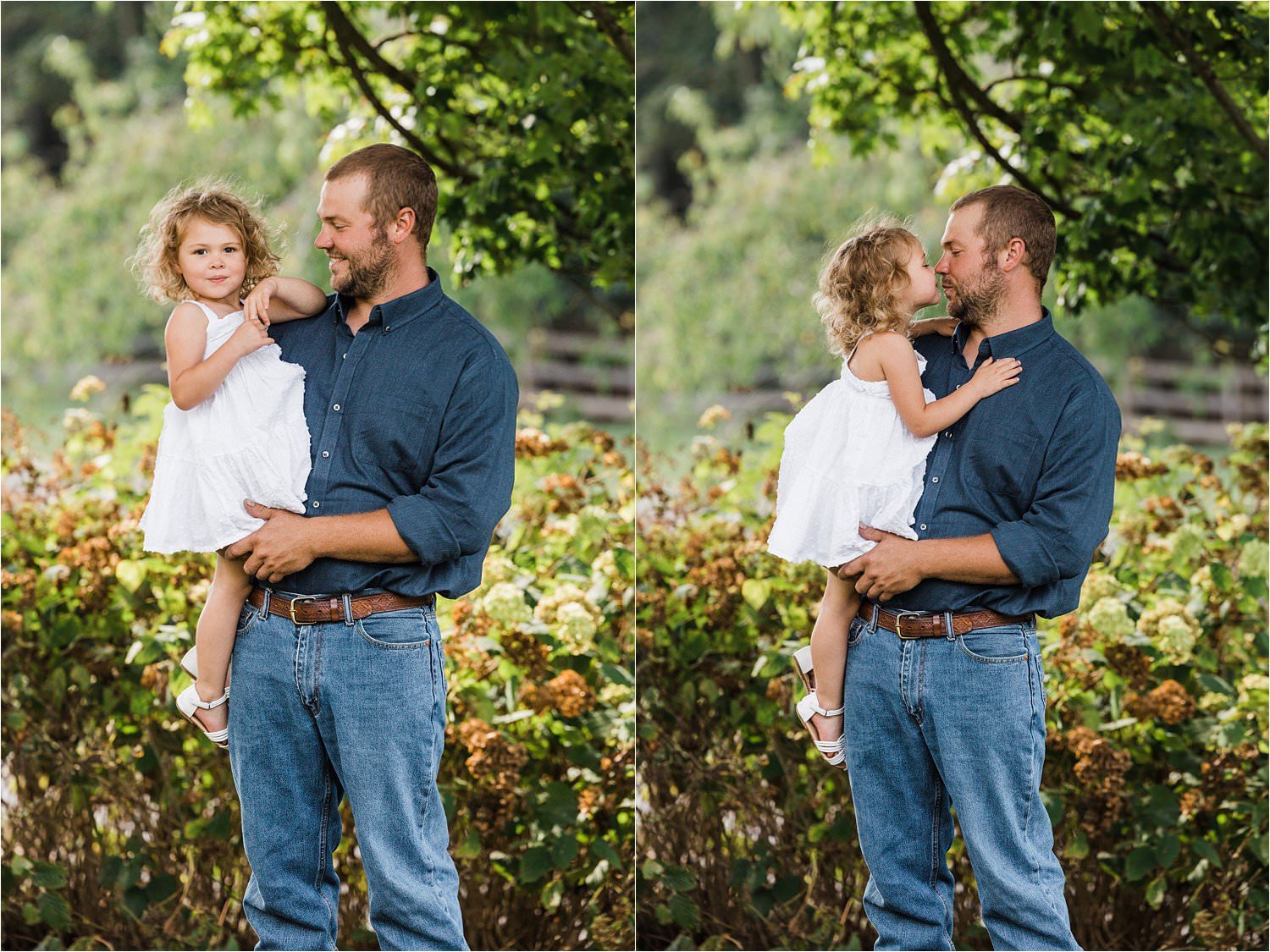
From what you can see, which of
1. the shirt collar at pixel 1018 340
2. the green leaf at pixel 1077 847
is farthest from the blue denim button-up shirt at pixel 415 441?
the green leaf at pixel 1077 847

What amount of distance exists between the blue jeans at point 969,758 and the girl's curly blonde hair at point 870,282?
1.74ft

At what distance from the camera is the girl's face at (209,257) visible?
2.30 metres

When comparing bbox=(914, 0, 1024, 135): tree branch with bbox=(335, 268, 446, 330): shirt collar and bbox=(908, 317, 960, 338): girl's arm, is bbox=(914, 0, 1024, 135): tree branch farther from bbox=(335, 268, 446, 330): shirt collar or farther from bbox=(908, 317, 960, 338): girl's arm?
bbox=(335, 268, 446, 330): shirt collar

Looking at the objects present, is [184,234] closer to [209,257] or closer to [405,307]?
[209,257]

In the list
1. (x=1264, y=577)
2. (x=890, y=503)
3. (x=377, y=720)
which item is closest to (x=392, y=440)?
(x=377, y=720)

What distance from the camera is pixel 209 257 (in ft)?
7.54

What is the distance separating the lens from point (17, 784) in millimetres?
3266

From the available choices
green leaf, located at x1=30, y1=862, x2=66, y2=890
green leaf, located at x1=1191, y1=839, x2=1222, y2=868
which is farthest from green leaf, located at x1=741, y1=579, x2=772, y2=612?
green leaf, located at x1=30, y1=862, x2=66, y2=890

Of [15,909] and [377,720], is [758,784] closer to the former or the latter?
[377,720]

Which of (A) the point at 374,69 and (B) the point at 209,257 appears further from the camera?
(A) the point at 374,69

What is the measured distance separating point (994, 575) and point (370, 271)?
117 cm

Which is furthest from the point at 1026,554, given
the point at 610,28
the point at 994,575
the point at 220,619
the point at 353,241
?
the point at 610,28

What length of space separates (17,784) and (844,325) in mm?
2301

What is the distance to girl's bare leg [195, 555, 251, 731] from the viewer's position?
2.29 m
